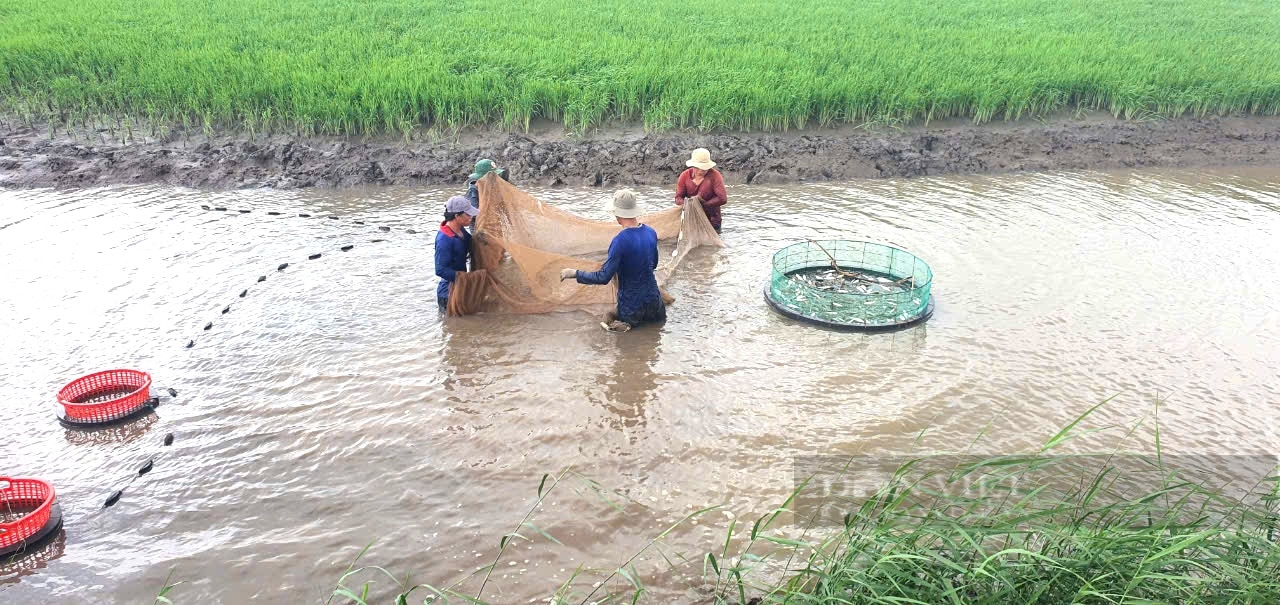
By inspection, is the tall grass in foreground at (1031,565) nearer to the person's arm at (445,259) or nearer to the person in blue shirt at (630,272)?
the person in blue shirt at (630,272)

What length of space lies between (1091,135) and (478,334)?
32.3 ft

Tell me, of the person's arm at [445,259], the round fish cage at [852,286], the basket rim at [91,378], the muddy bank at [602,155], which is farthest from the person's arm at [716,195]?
the basket rim at [91,378]

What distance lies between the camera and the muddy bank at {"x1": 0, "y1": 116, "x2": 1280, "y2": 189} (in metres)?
9.86

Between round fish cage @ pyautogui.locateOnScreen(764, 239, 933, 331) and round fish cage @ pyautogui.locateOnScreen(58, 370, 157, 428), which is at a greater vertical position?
round fish cage @ pyautogui.locateOnScreen(764, 239, 933, 331)

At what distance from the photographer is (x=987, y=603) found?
2.67 m

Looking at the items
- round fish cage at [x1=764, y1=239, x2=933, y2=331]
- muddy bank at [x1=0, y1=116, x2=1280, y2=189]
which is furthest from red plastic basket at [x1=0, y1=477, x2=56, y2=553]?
muddy bank at [x1=0, y1=116, x2=1280, y2=189]

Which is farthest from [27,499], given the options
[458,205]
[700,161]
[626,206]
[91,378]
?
[700,161]

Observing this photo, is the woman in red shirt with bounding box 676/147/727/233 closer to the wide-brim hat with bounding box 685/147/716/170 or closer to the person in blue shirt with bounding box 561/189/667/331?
the wide-brim hat with bounding box 685/147/716/170

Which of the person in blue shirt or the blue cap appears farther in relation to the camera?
the blue cap

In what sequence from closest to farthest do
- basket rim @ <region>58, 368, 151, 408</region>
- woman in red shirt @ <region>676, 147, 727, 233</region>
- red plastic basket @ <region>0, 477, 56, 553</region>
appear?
red plastic basket @ <region>0, 477, 56, 553</region>, basket rim @ <region>58, 368, 151, 408</region>, woman in red shirt @ <region>676, 147, 727, 233</region>

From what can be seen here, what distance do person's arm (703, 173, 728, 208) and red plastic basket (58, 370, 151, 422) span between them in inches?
193

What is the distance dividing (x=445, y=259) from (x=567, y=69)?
6.23 meters

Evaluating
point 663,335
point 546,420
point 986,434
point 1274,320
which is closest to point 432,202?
point 663,335

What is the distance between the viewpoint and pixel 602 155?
10422 millimetres
